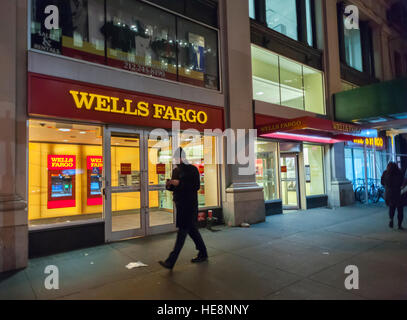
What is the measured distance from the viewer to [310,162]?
11.6 m

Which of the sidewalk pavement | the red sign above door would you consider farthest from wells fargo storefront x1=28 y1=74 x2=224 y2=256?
the sidewalk pavement

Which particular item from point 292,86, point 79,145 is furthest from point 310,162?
point 79,145

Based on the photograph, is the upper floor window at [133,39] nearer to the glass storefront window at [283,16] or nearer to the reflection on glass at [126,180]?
the reflection on glass at [126,180]

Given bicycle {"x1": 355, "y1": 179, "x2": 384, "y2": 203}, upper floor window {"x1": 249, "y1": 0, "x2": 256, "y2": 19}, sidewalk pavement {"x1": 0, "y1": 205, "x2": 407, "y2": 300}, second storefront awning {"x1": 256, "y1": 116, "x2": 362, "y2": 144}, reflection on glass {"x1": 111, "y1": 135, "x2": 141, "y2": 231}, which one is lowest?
sidewalk pavement {"x1": 0, "y1": 205, "x2": 407, "y2": 300}

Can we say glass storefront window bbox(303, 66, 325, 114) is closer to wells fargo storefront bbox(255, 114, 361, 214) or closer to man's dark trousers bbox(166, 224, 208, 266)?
wells fargo storefront bbox(255, 114, 361, 214)

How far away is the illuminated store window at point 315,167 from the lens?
1148 centimetres

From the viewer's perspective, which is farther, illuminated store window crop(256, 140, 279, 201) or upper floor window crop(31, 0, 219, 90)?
illuminated store window crop(256, 140, 279, 201)

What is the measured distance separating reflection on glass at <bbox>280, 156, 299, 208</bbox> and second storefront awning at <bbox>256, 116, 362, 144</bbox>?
1.23 meters

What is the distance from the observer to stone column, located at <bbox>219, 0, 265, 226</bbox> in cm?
805

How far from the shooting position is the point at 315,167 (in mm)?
11750

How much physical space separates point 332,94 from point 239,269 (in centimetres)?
1037

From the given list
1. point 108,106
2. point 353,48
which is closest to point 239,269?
point 108,106

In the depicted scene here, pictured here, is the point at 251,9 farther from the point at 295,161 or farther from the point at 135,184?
the point at 135,184
